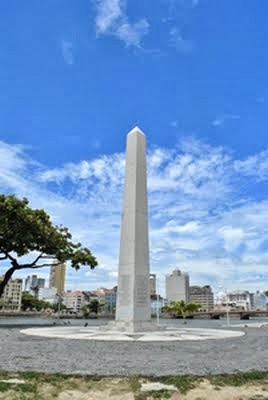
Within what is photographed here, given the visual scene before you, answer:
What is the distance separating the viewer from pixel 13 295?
13338cm

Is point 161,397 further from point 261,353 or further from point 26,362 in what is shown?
point 261,353

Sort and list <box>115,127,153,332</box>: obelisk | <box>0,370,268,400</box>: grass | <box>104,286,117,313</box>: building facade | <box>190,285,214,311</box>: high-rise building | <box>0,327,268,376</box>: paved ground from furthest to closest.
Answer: <box>190,285,214,311</box>: high-rise building
<box>104,286,117,313</box>: building facade
<box>115,127,153,332</box>: obelisk
<box>0,327,268,376</box>: paved ground
<box>0,370,268,400</box>: grass

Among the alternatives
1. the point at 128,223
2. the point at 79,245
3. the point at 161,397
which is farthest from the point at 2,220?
the point at 161,397

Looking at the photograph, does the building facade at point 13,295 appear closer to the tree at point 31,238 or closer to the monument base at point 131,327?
→ the tree at point 31,238

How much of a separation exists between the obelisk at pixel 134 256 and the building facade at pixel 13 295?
115 meters

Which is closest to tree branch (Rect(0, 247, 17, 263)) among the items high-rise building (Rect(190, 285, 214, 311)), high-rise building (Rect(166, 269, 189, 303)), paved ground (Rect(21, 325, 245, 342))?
paved ground (Rect(21, 325, 245, 342))

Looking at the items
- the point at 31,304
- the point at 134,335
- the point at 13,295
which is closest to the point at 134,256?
the point at 134,335

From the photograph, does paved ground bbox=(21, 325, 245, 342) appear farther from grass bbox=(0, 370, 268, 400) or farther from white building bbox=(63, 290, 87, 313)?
white building bbox=(63, 290, 87, 313)

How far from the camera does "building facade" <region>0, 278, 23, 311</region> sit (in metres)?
123

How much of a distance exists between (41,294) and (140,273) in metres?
175

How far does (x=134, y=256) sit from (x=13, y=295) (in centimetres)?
12996

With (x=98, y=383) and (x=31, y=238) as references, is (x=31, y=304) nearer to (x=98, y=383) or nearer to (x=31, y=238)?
(x=31, y=238)

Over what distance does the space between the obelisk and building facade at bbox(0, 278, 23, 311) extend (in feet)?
377

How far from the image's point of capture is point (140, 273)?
16.3 metres
